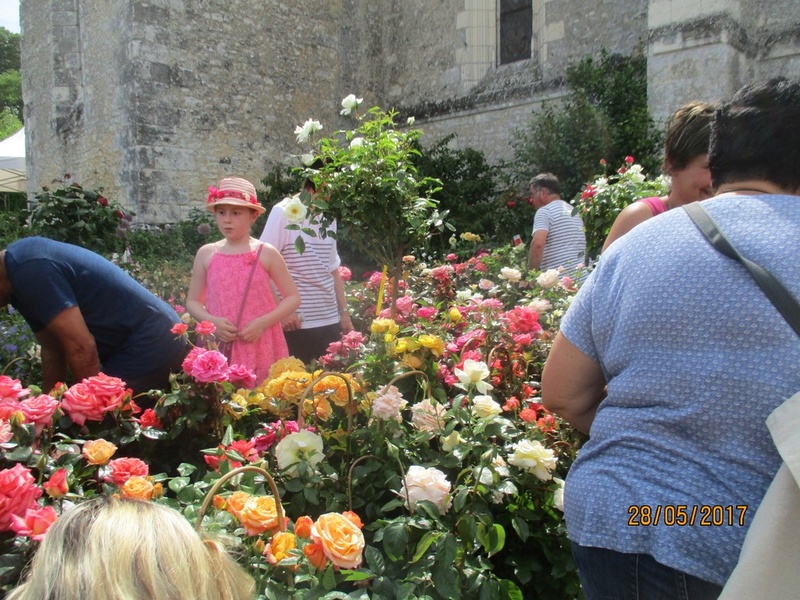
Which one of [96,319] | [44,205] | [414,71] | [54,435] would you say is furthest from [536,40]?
[54,435]

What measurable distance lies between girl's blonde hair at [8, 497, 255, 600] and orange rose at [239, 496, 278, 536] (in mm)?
429

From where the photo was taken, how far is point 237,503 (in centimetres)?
151

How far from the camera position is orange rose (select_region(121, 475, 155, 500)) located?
60.1 inches

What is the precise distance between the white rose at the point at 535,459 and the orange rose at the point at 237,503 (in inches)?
27.2

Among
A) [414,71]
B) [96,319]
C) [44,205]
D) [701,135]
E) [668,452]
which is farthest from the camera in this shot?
[414,71]

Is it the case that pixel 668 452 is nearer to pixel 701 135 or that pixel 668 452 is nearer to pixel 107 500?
pixel 107 500

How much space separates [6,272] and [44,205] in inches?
137

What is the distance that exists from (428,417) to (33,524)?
3.33ft

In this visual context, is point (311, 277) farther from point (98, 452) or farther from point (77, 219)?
point (77, 219)

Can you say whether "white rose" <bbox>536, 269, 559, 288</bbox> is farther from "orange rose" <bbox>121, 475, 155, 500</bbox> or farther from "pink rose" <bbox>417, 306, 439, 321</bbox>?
"orange rose" <bbox>121, 475, 155, 500</bbox>

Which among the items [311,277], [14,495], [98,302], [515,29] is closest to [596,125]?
[515,29]

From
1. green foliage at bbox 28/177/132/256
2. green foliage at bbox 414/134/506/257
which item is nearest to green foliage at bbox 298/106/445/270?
green foliage at bbox 28/177/132/256

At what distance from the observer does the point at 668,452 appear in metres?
1.21
